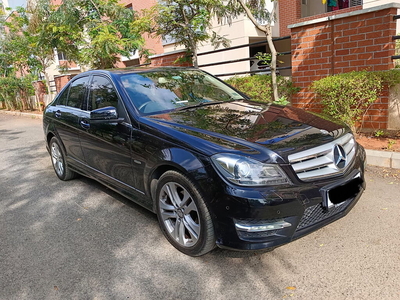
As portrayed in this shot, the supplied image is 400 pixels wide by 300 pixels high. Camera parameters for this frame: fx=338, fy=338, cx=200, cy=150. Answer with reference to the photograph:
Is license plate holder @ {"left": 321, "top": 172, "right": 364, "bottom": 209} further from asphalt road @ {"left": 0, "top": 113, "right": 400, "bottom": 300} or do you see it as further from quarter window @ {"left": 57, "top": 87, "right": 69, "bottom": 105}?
quarter window @ {"left": 57, "top": 87, "right": 69, "bottom": 105}

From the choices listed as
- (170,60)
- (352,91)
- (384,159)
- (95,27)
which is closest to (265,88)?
(352,91)

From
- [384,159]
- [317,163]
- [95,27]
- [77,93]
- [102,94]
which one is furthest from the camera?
[95,27]

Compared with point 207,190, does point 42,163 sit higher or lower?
lower

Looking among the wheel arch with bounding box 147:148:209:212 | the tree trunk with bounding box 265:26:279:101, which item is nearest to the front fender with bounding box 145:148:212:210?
the wheel arch with bounding box 147:148:209:212

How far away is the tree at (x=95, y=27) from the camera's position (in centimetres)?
955

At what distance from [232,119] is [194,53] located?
5.99 m

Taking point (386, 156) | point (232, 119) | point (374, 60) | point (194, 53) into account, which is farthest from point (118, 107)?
point (194, 53)

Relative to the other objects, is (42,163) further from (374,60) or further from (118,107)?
(374,60)

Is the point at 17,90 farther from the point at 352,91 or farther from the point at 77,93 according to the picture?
the point at 352,91

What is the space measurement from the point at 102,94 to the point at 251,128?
196cm

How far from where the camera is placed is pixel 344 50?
20.0ft

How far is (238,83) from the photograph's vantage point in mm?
7816

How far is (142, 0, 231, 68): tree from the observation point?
744 centimetres

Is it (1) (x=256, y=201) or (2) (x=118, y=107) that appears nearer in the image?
(1) (x=256, y=201)
